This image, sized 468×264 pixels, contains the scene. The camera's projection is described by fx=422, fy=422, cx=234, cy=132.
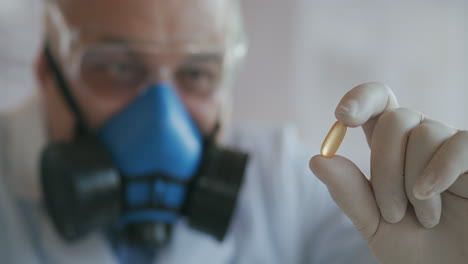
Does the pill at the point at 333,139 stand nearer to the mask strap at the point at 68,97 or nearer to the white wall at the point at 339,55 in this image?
the mask strap at the point at 68,97

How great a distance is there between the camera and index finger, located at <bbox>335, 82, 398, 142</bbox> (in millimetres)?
390

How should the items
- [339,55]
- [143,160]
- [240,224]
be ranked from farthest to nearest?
1. [339,55]
2. [240,224]
3. [143,160]

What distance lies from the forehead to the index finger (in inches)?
21.4

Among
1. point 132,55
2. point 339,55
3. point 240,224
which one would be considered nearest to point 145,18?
point 132,55

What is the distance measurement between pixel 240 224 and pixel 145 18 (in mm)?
521

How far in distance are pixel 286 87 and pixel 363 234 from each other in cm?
130

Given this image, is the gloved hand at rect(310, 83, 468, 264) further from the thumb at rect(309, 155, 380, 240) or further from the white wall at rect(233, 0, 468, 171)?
the white wall at rect(233, 0, 468, 171)

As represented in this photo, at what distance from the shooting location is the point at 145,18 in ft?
2.78

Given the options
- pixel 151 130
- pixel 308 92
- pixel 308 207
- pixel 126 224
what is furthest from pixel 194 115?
pixel 308 92

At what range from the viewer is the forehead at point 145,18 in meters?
0.84

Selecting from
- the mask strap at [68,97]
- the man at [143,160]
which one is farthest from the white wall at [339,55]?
the mask strap at [68,97]

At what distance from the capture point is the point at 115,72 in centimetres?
90

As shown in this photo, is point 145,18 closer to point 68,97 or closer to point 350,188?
point 68,97

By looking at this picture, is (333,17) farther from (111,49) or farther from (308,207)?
(111,49)
